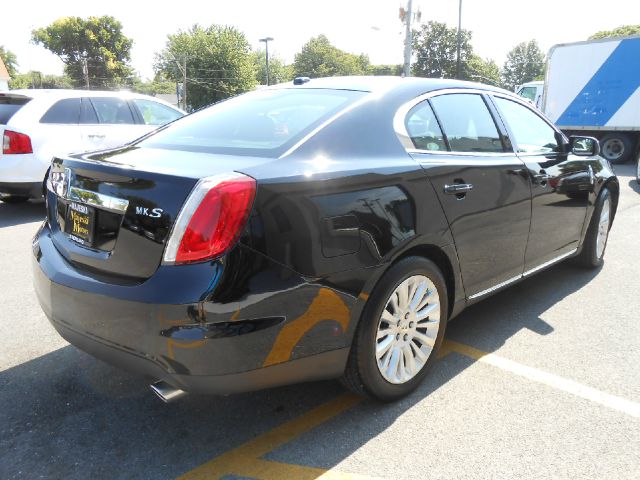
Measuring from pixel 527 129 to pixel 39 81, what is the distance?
91.7 metres

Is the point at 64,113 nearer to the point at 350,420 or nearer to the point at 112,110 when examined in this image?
the point at 112,110

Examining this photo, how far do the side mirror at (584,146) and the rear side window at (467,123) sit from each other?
1.28 meters

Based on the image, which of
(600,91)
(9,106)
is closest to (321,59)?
(600,91)

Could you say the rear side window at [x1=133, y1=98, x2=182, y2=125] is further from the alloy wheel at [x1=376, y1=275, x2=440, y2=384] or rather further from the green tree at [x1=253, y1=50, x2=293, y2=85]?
the green tree at [x1=253, y1=50, x2=293, y2=85]

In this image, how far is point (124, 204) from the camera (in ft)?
6.93

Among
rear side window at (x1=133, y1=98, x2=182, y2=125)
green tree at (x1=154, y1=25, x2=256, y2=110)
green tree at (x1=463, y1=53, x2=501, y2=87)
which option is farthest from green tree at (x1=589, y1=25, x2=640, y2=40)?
rear side window at (x1=133, y1=98, x2=182, y2=125)

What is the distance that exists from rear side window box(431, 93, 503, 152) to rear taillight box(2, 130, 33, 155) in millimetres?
5769

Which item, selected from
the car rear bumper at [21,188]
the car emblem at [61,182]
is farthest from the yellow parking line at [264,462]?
the car rear bumper at [21,188]

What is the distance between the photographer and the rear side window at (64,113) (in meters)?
Result: 6.94

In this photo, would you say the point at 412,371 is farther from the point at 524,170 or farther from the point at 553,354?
the point at 524,170

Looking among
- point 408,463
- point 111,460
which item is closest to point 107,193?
point 111,460

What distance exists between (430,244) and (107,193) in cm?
152

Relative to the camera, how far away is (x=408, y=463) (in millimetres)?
2219

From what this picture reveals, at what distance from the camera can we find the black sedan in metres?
1.95
